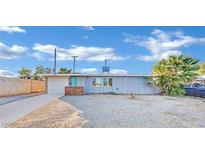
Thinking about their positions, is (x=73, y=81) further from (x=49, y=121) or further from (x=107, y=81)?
(x=49, y=121)

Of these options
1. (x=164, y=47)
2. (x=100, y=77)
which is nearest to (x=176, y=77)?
(x=164, y=47)

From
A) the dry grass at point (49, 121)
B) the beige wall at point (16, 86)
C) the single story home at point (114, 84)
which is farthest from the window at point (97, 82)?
the dry grass at point (49, 121)

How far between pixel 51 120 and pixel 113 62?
12.1 meters

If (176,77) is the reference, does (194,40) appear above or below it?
above

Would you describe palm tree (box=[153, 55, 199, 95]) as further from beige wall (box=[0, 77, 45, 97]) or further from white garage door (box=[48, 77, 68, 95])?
beige wall (box=[0, 77, 45, 97])

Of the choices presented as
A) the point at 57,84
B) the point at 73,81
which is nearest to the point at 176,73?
the point at 73,81

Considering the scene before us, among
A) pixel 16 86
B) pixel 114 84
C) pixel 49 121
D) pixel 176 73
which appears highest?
pixel 176 73

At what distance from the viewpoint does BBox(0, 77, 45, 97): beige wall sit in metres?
15.2

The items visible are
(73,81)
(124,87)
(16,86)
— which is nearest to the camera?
(16,86)

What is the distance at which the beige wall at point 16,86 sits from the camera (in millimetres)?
15195

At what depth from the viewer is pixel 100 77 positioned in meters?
18.8

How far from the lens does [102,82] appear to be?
1881cm

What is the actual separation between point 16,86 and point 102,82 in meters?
6.28
